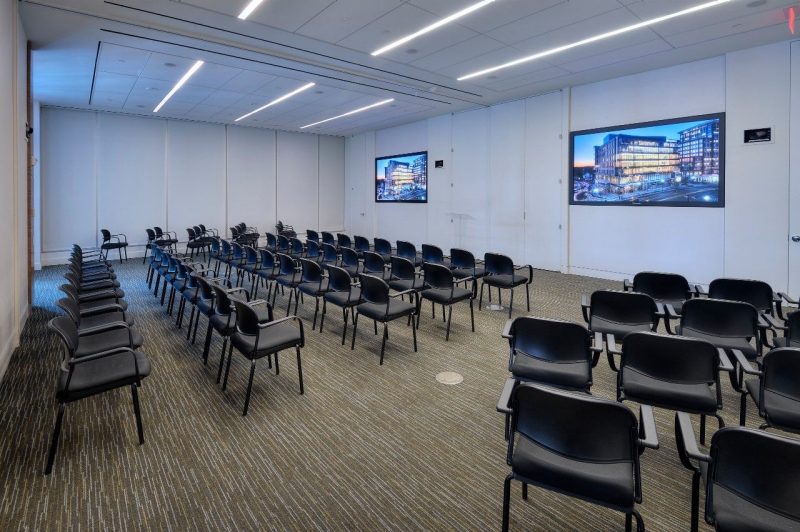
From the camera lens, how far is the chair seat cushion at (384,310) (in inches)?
174

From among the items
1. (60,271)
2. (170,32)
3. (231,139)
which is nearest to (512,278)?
(170,32)

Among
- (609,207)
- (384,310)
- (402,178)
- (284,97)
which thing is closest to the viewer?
(384,310)

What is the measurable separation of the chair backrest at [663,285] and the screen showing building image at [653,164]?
3753 mm

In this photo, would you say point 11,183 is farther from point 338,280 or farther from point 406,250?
point 406,250

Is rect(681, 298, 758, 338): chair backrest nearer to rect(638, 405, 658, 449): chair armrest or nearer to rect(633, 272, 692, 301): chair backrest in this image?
rect(633, 272, 692, 301): chair backrest

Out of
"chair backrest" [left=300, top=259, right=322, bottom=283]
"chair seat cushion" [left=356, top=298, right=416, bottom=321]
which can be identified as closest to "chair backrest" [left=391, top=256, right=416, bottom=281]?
"chair seat cushion" [left=356, top=298, right=416, bottom=321]

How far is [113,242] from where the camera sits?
1143 cm

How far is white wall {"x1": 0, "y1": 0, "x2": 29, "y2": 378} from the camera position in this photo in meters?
4.17

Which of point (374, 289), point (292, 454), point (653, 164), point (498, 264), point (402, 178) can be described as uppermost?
point (402, 178)

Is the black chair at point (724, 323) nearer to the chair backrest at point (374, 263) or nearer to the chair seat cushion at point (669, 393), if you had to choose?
the chair seat cushion at point (669, 393)

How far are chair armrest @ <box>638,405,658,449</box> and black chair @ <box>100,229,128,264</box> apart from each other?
11887 mm

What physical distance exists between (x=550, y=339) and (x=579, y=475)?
1.19m

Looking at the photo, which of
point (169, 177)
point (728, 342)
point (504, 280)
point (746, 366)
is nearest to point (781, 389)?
point (746, 366)

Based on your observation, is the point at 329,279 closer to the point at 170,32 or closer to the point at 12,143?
the point at 12,143
